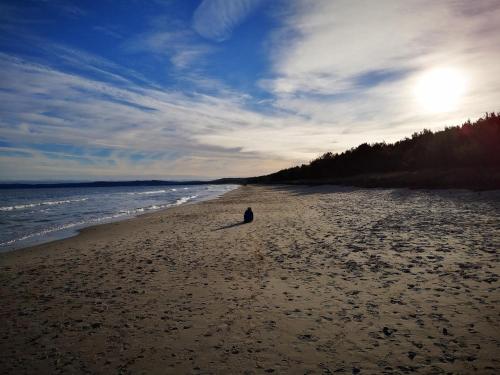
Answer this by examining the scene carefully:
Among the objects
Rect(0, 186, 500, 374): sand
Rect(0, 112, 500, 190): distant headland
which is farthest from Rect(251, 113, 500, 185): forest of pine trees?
Rect(0, 186, 500, 374): sand

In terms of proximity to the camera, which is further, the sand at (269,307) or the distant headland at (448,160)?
the distant headland at (448,160)

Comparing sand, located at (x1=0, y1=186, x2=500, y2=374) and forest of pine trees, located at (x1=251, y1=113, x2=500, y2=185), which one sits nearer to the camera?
sand, located at (x1=0, y1=186, x2=500, y2=374)

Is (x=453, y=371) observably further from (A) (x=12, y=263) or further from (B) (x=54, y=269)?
→ (A) (x=12, y=263)

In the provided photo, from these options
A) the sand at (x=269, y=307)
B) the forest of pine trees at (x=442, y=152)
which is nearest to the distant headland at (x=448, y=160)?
the forest of pine trees at (x=442, y=152)

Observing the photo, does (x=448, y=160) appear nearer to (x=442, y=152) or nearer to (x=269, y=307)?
(x=442, y=152)

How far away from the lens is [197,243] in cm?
1239

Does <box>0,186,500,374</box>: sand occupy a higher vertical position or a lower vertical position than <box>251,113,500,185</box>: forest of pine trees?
lower

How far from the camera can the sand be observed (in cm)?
433

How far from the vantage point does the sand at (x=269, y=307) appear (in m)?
4.33

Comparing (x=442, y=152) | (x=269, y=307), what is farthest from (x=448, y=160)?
(x=269, y=307)

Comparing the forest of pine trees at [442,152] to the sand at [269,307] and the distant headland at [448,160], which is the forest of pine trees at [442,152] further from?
the sand at [269,307]

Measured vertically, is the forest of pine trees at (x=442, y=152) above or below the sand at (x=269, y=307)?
above

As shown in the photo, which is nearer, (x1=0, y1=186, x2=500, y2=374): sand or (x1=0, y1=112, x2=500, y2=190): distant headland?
(x1=0, y1=186, x2=500, y2=374): sand

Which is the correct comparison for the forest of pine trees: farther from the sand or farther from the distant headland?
the sand
